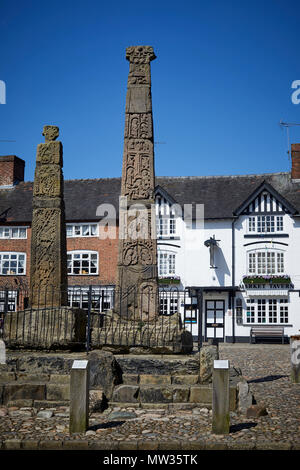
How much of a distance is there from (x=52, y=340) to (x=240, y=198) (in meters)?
22.1

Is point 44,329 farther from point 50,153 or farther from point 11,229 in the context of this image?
point 11,229

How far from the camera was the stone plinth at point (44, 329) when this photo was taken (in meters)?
8.77

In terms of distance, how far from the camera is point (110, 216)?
97.7 ft

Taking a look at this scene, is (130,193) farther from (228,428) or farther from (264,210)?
(264,210)

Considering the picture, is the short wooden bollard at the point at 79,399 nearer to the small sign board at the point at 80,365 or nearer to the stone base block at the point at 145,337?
the small sign board at the point at 80,365

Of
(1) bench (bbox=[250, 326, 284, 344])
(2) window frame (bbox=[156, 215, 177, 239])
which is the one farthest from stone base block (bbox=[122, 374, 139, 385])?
(2) window frame (bbox=[156, 215, 177, 239])

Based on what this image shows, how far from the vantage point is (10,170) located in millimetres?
33438

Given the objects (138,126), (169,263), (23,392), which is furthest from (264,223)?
(23,392)

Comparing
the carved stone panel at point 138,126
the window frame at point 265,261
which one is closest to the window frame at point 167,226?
the window frame at point 265,261

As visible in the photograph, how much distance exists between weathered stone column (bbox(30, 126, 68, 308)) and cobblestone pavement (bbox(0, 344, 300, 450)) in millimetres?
2401

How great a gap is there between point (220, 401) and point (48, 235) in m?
4.72

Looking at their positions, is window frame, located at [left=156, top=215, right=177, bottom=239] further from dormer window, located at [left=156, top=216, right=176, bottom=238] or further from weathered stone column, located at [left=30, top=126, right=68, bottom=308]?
weathered stone column, located at [left=30, top=126, right=68, bottom=308]

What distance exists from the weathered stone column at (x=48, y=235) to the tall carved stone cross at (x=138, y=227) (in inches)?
43.8

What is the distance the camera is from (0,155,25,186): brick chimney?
33.2 m
